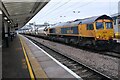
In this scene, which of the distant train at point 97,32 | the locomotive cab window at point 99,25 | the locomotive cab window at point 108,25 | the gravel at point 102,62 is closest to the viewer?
the gravel at point 102,62

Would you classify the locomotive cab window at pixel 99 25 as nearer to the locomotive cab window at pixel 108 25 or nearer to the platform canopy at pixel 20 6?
the locomotive cab window at pixel 108 25

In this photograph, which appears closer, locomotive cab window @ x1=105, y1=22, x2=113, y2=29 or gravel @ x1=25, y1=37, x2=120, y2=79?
gravel @ x1=25, y1=37, x2=120, y2=79

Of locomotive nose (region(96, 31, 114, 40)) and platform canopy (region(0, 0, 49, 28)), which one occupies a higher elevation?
platform canopy (region(0, 0, 49, 28))

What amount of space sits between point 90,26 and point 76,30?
13.9 ft

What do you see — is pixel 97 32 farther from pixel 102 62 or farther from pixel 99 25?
pixel 102 62

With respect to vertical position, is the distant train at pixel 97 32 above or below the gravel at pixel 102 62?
above

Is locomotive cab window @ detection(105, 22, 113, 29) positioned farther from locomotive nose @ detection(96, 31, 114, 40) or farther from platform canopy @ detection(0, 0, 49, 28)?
platform canopy @ detection(0, 0, 49, 28)

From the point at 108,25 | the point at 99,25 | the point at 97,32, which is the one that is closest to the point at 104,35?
the point at 97,32

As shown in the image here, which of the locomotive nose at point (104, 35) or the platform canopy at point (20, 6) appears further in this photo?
the platform canopy at point (20, 6)

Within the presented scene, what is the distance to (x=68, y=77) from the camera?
8.69m

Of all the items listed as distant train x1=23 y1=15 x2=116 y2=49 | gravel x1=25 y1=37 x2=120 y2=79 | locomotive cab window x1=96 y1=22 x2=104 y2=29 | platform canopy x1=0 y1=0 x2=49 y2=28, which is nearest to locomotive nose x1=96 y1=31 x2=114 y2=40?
distant train x1=23 y1=15 x2=116 y2=49

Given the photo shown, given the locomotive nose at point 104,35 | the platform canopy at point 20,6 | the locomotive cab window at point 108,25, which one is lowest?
the locomotive nose at point 104,35

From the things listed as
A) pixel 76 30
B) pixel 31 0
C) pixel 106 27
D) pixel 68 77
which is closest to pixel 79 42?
pixel 76 30

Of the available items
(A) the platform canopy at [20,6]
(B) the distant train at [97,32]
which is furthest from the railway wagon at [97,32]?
(A) the platform canopy at [20,6]
